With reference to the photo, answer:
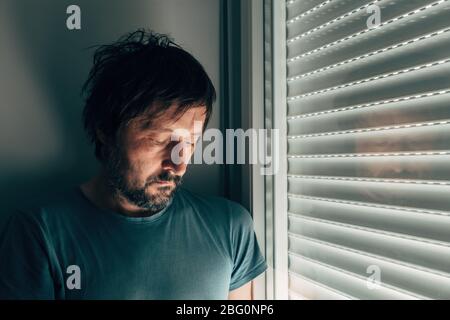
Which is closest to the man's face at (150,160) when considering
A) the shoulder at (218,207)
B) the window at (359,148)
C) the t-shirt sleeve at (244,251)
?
the shoulder at (218,207)

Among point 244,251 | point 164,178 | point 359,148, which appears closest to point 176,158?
point 164,178

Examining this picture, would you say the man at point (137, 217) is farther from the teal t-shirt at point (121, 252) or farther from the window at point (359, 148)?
the window at point (359, 148)

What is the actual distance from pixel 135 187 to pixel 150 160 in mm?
86

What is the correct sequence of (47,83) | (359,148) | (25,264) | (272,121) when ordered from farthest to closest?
(272,121) → (47,83) → (359,148) → (25,264)

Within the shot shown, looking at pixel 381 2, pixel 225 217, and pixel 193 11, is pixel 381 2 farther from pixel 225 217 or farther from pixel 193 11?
pixel 225 217

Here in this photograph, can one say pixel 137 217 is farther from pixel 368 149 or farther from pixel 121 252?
pixel 368 149

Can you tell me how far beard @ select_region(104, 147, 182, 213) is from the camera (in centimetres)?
110

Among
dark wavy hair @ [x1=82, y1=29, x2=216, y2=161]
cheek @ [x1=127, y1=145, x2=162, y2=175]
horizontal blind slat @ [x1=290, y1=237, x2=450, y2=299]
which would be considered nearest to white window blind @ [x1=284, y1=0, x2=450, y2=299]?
horizontal blind slat @ [x1=290, y1=237, x2=450, y2=299]

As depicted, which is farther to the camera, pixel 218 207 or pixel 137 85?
pixel 218 207

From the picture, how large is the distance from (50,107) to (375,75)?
3.02ft

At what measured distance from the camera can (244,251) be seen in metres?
1.26

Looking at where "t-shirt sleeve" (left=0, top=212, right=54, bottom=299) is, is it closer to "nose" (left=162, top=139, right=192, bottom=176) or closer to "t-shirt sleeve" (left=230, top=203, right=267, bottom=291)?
"nose" (left=162, top=139, right=192, bottom=176)

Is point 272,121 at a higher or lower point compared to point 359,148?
higher

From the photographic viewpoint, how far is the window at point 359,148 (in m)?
0.90
